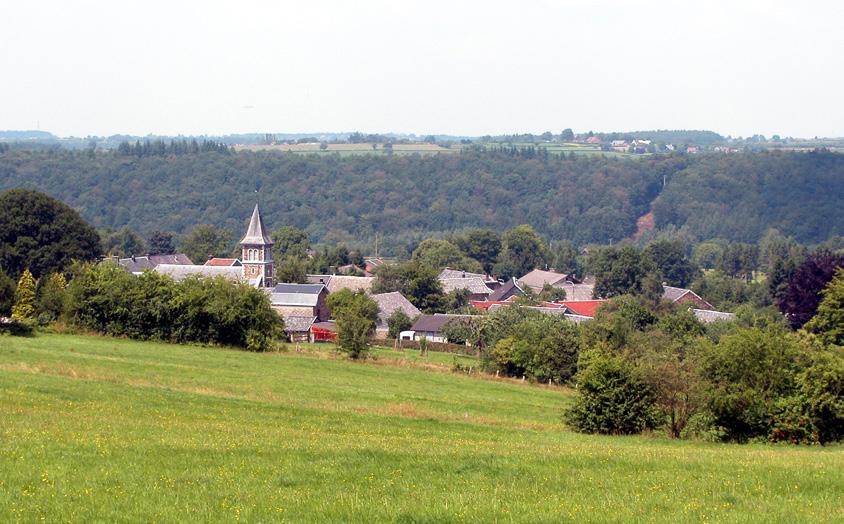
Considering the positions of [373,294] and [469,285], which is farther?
[469,285]

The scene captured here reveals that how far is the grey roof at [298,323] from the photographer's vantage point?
76.2m

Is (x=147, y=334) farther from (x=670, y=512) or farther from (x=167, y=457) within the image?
(x=670, y=512)

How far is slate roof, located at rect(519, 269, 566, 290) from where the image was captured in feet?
413

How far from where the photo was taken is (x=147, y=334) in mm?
52156

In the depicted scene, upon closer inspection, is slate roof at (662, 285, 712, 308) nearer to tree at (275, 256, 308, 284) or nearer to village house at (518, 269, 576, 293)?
village house at (518, 269, 576, 293)

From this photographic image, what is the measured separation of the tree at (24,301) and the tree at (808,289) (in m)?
44.5

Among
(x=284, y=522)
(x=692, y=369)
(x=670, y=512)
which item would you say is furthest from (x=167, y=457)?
(x=692, y=369)

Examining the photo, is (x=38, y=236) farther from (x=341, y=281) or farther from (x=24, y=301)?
(x=341, y=281)

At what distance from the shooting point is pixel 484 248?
467ft

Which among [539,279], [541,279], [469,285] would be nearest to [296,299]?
[469,285]

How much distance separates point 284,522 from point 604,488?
17.3 feet

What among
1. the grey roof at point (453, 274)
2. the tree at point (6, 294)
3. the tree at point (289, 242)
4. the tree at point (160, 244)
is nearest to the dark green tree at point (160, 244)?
the tree at point (160, 244)

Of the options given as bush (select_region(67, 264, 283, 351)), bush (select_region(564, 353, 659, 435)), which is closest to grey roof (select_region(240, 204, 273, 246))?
bush (select_region(67, 264, 283, 351))

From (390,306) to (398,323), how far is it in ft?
19.3
